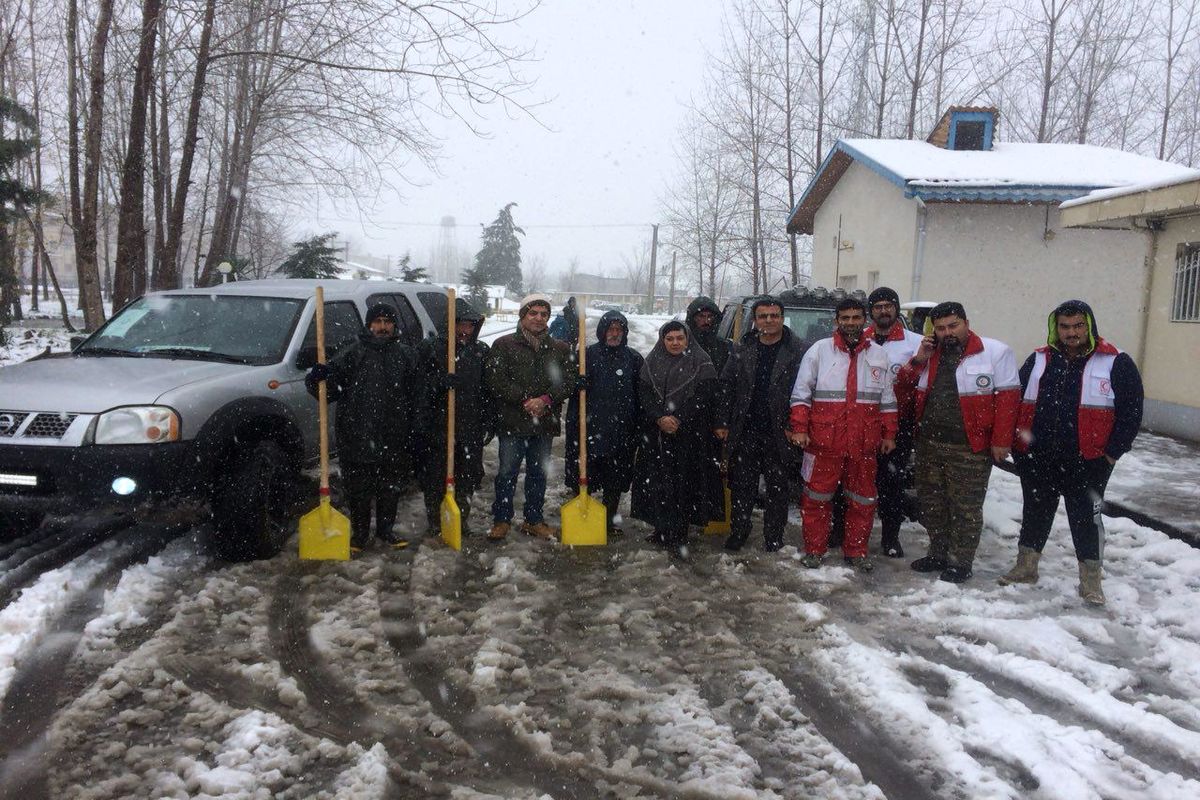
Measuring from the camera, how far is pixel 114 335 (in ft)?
19.4

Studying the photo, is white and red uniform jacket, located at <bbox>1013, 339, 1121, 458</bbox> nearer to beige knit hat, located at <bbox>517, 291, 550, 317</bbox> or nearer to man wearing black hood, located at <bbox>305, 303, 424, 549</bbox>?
beige knit hat, located at <bbox>517, 291, 550, 317</bbox>

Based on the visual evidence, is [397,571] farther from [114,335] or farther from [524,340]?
[114,335]

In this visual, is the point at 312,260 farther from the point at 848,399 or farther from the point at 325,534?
the point at 848,399

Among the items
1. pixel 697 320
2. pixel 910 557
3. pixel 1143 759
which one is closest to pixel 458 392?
pixel 697 320

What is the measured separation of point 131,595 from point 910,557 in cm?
497

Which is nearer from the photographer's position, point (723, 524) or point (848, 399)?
point (848, 399)

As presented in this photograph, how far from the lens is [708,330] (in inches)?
247

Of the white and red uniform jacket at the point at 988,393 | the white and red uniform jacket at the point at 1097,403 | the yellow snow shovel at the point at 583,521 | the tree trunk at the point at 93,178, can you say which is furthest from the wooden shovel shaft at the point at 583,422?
the tree trunk at the point at 93,178

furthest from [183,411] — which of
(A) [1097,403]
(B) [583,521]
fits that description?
(A) [1097,403]

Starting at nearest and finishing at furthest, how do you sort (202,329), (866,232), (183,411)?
(183,411), (202,329), (866,232)

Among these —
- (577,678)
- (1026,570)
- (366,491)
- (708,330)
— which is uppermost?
(708,330)

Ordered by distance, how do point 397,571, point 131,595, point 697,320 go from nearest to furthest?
1. point 131,595
2. point 397,571
3. point 697,320

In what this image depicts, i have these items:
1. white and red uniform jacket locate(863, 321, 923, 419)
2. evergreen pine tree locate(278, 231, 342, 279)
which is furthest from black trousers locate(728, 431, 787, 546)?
evergreen pine tree locate(278, 231, 342, 279)

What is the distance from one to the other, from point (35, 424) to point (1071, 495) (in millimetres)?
5989
